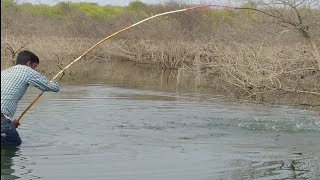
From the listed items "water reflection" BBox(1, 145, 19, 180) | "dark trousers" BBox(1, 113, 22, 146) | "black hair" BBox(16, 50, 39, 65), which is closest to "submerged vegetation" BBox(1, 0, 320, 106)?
"black hair" BBox(16, 50, 39, 65)

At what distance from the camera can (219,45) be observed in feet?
95.3

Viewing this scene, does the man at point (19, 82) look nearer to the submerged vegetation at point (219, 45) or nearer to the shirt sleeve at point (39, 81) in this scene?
the shirt sleeve at point (39, 81)

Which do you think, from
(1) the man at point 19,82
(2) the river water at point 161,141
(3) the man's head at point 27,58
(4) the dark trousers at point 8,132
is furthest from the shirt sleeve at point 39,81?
(2) the river water at point 161,141

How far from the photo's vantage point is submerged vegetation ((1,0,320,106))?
13.8 meters

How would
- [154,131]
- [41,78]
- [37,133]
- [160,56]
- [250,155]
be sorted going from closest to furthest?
[41,78], [250,155], [37,133], [154,131], [160,56]

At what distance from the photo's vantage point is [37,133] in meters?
10.8

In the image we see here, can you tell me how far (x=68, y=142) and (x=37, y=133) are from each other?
3.78 feet

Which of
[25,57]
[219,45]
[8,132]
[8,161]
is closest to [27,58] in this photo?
[25,57]

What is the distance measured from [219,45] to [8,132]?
21578 mm

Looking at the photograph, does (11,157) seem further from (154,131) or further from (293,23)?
(293,23)

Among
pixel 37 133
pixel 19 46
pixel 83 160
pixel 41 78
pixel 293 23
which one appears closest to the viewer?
pixel 41 78

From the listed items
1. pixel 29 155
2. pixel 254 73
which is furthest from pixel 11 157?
pixel 254 73

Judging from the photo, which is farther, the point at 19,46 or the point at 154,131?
the point at 19,46

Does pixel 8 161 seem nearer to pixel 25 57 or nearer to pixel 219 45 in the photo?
pixel 25 57
